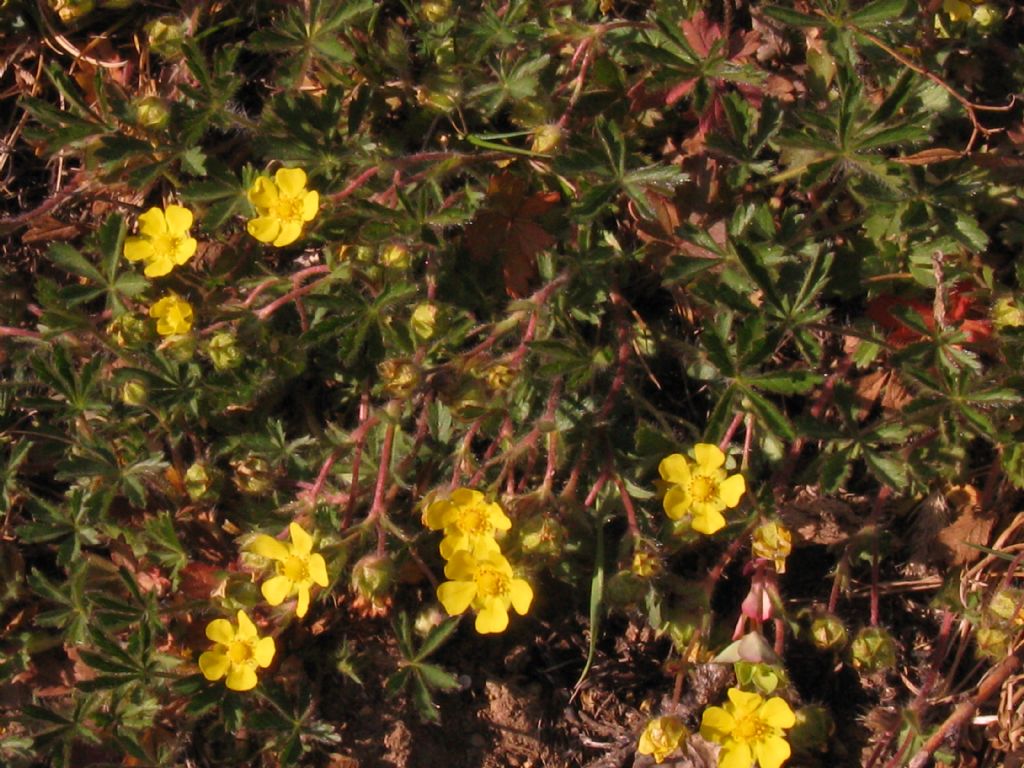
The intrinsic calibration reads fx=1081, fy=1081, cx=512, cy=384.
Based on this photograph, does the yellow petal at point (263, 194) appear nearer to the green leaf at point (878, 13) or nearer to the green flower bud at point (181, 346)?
the green flower bud at point (181, 346)

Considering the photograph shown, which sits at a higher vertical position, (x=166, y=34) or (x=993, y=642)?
(x=166, y=34)

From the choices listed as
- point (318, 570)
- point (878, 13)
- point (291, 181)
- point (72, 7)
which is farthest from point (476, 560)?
point (72, 7)

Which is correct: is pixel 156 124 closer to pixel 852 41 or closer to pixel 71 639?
pixel 71 639

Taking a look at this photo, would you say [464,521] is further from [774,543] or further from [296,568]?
[774,543]

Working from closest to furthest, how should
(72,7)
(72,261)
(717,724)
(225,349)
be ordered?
(717,724) → (225,349) → (72,261) → (72,7)

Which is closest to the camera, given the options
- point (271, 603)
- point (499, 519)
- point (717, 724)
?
point (499, 519)

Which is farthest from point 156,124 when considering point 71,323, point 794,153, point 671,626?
point 671,626

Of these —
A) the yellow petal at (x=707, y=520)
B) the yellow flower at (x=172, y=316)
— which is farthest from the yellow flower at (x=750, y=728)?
the yellow flower at (x=172, y=316)
